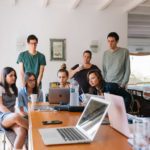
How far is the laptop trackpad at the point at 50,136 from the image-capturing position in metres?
1.13

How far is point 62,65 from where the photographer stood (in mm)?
5238

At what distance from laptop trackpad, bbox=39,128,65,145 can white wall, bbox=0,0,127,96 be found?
391cm

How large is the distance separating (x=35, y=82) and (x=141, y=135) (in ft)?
7.75

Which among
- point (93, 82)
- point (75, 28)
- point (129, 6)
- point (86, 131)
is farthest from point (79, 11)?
point (86, 131)

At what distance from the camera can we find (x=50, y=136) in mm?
1217

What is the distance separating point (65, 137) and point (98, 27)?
4493 millimetres

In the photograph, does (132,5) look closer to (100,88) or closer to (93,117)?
(100,88)

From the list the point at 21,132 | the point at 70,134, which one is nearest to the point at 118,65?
the point at 21,132

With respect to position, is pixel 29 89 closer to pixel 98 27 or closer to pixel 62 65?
pixel 62 65

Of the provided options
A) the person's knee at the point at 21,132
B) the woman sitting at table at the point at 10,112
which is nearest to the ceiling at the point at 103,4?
the woman sitting at table at the point at 10,112

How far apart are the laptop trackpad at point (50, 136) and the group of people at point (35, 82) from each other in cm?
111

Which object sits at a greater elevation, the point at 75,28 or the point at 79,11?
the point at 79,11

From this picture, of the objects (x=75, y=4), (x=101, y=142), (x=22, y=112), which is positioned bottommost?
(x=22, y=112)

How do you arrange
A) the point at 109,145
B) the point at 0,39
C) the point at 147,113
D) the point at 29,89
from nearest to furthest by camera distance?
the point at 109,145 → the point at 29,89 → the point at 147,113 → the point at 0,39
